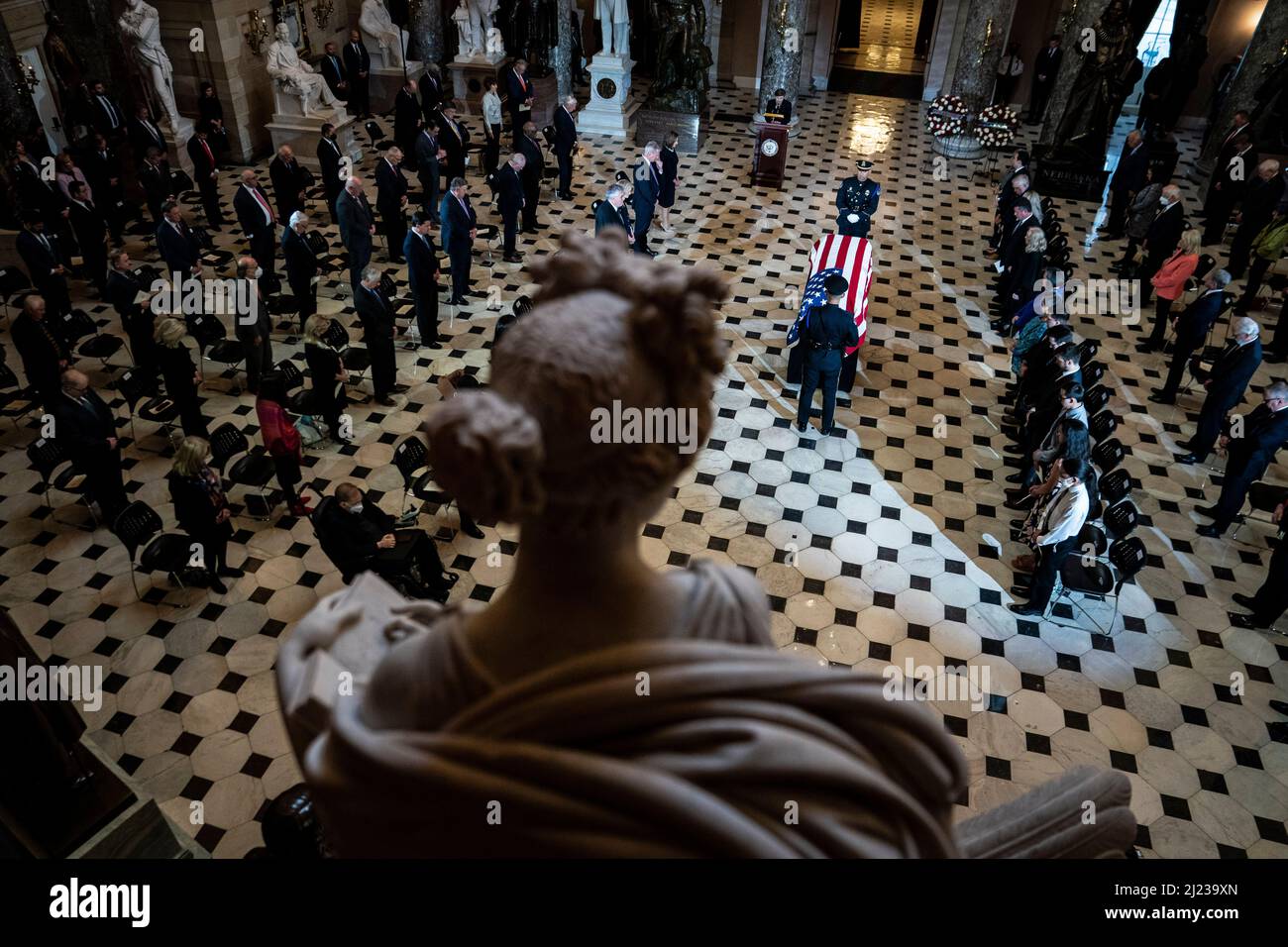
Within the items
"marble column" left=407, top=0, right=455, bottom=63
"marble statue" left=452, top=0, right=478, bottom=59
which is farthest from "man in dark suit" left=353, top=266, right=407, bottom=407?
"marble column" left=407, top=0, right=455, bottom=63

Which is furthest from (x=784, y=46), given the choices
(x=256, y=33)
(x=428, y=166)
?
(x=256, y=33)

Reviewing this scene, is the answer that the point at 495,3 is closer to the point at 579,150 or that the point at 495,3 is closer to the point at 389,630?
the point at 579,150

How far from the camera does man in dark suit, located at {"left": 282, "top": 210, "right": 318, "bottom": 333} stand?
9945mm

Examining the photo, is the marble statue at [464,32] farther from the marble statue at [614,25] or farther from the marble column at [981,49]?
the marble column at [981,49]

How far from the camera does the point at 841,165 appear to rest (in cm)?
1647

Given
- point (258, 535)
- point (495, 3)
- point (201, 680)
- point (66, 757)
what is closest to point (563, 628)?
point (66, 757)

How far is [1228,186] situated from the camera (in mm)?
13688

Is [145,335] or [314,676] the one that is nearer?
[314,676]

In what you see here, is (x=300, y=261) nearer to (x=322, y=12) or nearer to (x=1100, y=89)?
(x=322, y=12)

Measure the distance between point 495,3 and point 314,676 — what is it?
1894 cm

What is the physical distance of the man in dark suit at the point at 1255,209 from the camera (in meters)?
12.0

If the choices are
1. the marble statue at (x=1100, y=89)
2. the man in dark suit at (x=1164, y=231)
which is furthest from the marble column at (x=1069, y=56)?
the man in dark suit at (x=1164, y=231)

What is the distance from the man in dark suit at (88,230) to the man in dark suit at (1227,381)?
42.8ft

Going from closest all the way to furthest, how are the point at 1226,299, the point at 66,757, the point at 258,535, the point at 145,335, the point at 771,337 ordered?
1. the point at 66,757
2. the point at 258,535
3. the point at 145,335
4. the point at 1226,299
5. the point at 771,337
